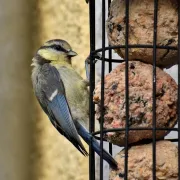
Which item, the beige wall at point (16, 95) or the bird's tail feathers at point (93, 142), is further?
the beige wall at point (16, 95)

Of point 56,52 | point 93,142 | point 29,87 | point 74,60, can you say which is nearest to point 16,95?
point 29,87

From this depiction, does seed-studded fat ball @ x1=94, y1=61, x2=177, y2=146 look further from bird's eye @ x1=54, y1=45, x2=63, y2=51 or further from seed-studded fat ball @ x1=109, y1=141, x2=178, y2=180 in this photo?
bird's eye @ x1=54, y1=45, x2=63, y2=51

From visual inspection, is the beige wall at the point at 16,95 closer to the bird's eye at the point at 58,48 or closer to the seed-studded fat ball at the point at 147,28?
the bird's eye at the point at 58,48

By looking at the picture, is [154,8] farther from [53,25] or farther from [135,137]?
[53,25]

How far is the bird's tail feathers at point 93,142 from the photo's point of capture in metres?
2.85

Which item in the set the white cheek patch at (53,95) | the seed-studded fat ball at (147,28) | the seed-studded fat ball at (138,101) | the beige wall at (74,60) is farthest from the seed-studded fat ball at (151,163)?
the beige wall at (74,60)

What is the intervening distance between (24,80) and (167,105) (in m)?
1.29

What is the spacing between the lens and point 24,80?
13.2ft

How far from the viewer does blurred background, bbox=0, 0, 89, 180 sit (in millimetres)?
3953

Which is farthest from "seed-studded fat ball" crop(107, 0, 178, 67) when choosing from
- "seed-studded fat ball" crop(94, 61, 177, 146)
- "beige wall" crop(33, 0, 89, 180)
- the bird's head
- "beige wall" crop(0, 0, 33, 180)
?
"beige wall" crop(0, 0, 33, 180)

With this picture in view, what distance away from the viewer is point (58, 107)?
10.8ft

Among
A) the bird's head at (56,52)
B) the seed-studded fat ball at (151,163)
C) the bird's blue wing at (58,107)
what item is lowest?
the seed-studded fat ball at (151,163)

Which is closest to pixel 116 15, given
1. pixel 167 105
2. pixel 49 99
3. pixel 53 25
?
pixel 167 105

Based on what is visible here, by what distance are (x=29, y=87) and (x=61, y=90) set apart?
72cm
